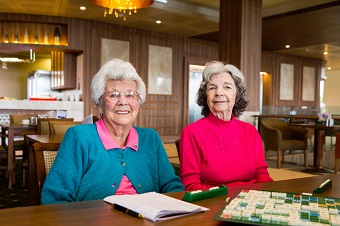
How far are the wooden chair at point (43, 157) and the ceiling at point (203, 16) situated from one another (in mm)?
6755

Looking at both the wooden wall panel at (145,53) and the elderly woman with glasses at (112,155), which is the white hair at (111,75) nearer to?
the elderly woman with glasses at (112,155)

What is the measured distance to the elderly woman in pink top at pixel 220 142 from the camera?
2143mm

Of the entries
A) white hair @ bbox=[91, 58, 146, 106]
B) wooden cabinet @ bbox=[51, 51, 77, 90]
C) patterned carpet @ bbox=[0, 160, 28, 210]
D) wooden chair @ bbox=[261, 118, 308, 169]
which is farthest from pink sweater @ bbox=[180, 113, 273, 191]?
wooden cabinet @ bbox=[51, 51, 77, 90]

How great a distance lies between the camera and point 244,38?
22.7 ft

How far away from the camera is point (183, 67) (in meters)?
12.0

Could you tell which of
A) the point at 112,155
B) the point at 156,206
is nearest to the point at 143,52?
the point at 112,155

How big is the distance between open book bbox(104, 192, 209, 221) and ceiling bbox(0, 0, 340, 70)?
24.5ft

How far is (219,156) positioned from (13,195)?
3517 millimetres

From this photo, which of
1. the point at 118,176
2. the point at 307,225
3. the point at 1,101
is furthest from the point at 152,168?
the point at 1,101

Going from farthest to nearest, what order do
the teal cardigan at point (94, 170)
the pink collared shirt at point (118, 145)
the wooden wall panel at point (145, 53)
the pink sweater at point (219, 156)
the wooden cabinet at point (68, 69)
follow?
1. the wooden cabinet at point (68, 69)
2. the wooden wall panel at point (145, 53)
3. the pink sweater at point (219, 156)
4. the pink collared shirt at point (118, 145)
5. the teal cardigan at point (94, 170)

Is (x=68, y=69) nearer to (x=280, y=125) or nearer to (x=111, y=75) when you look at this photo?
(x=280, y=125)

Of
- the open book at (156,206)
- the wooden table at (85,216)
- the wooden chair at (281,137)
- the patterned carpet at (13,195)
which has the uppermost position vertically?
the open book at (156,206)

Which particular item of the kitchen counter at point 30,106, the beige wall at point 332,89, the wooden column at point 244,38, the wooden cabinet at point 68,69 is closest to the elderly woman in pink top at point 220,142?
the wooden column at point 244,38

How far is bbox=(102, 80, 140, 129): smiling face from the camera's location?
6.34ft
